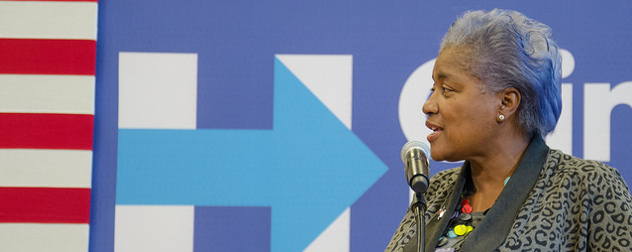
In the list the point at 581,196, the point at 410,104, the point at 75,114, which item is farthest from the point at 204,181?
the point at 581,196

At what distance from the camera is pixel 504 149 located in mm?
1406

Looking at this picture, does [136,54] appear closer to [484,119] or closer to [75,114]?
[75,114]

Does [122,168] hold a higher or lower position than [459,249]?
higher

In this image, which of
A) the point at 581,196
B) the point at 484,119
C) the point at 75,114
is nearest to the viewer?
the point at 581,196

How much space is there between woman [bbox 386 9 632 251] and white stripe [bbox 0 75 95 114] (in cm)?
136

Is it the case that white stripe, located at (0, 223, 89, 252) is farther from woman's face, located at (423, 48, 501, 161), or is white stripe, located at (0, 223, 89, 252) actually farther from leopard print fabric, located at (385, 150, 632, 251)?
leopard print fabric, located at (385, 150, 632, 251)

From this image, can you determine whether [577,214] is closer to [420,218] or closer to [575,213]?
[575,213]

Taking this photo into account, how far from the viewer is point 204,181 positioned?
234cm

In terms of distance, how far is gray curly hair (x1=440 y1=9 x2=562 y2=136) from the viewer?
1346 millimetres

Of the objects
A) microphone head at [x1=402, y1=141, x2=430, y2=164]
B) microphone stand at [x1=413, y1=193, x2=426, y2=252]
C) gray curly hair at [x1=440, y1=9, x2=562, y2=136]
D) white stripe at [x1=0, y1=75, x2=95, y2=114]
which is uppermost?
white stripe at [x1=0, y1=75, x2=95, y2=114]

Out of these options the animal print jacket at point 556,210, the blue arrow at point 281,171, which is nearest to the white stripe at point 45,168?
the blue arrow at point 281,171

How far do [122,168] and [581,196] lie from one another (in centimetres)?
159

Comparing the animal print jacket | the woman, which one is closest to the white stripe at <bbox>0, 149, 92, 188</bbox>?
the woman

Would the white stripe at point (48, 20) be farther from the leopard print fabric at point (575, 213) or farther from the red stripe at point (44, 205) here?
the leopard print fabric at point (575, 213)
